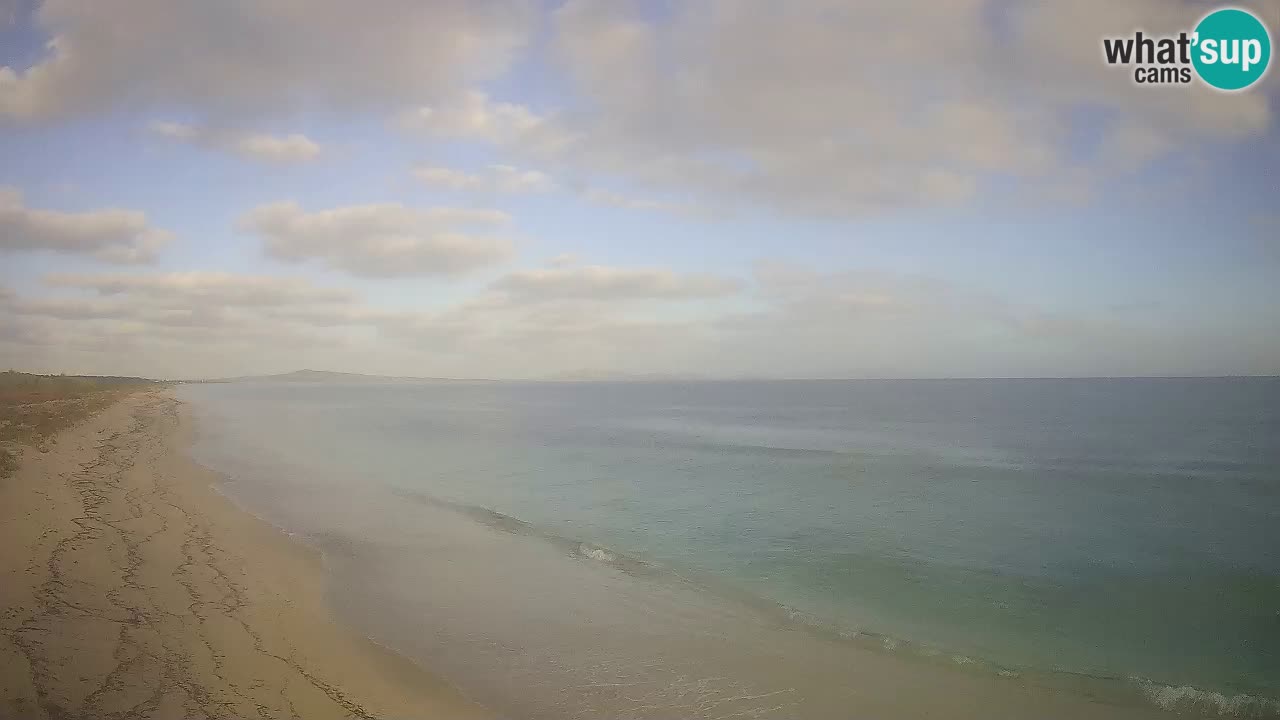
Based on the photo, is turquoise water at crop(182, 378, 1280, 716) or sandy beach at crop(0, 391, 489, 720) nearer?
sandy beach at crop(0, 391, 489, 720)

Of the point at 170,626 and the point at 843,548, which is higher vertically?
the point at 170,626

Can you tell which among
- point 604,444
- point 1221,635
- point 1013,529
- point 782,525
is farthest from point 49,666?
point 604,444

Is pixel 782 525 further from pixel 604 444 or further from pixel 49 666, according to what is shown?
pixel 604 444

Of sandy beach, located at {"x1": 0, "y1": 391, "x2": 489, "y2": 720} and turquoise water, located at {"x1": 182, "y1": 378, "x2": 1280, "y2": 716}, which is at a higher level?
sandy beach, located at {"x1": 0, "y1": 391, "x2": 489, "y2": 720}

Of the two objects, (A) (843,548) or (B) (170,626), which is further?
(A) (843,548)
